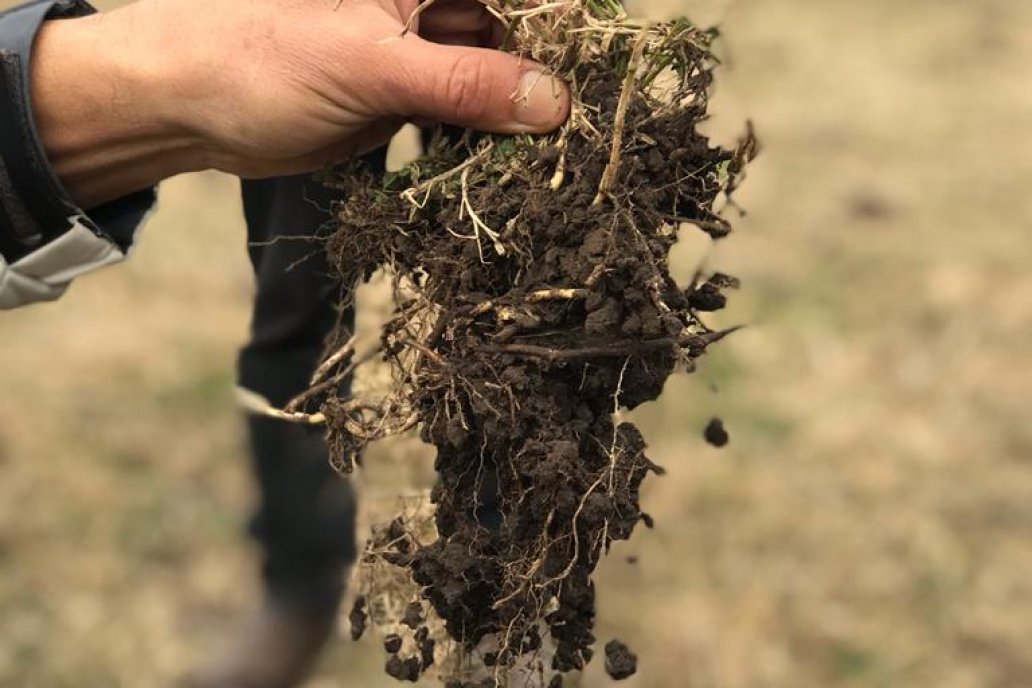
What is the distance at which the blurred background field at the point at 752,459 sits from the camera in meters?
2.62

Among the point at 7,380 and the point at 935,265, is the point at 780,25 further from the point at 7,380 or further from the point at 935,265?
the point at 7,380

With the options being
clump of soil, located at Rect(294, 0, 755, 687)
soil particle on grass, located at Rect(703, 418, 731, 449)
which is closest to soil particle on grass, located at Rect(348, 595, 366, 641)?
clump of soil, located at Rect(294, 0, 755, 687)

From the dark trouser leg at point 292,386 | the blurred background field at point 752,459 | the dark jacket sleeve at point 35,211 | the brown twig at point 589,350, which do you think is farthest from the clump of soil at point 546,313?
the dark trouser leg at point 292,386

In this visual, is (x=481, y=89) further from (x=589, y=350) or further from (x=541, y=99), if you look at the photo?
(x=589, y=350)

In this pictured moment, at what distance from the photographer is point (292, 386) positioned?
2.25m

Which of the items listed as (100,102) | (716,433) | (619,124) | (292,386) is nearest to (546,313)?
(619,124)

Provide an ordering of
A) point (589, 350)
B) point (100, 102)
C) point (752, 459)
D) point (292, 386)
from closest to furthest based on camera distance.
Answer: point (589, 350)
point (100, 102)
point (292, 386)
point (752, 459)

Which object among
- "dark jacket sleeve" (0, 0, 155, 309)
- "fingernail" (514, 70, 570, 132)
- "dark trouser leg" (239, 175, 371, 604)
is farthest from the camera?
"dark trouser leg" (239, 175, 371, 604)

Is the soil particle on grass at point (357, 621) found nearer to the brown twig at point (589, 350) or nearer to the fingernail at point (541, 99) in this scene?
the brown twig at point (589, 350)

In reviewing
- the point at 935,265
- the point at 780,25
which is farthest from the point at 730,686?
the point at 780,25

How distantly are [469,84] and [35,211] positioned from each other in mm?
632

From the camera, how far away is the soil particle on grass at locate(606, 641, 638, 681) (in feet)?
4.29

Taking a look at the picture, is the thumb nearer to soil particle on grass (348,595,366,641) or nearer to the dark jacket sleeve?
the dark jacket sleeve

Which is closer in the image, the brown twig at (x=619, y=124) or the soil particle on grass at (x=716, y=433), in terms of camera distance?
the brown twig at (x=619, y=124)
